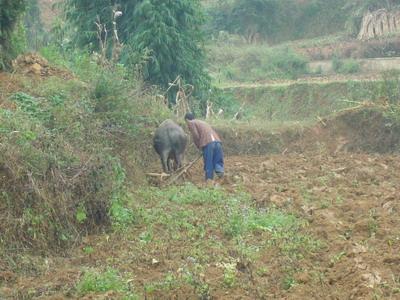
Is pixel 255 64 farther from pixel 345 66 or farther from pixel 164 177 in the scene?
pixel 164 177

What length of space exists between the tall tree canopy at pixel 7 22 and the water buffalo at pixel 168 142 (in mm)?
3034

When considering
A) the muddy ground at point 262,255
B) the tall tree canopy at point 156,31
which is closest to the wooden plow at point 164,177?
the muddy ground at point 262,255

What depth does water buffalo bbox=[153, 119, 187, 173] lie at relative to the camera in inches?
531

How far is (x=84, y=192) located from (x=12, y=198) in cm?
108

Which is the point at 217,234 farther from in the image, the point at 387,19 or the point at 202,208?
the point at 387,19

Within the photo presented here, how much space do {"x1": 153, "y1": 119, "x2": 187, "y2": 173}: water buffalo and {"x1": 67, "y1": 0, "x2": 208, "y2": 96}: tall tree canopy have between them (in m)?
5.38

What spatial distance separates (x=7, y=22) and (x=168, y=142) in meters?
3.53

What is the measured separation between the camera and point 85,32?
1977 cm

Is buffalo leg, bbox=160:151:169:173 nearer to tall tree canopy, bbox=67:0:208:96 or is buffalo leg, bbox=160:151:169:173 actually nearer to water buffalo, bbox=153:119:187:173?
water buffalo, bbox=153:119:187:173

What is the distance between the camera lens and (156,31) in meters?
19.0

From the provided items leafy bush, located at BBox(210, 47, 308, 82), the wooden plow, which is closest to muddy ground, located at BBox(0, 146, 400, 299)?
the wooden plow

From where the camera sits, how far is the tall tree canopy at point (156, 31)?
19156 millimetres

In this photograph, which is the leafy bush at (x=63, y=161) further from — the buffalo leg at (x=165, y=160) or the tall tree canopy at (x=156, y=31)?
the tall tree canopy at (x=156, y=31)

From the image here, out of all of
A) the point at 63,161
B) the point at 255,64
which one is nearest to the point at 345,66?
the point at 255,64
